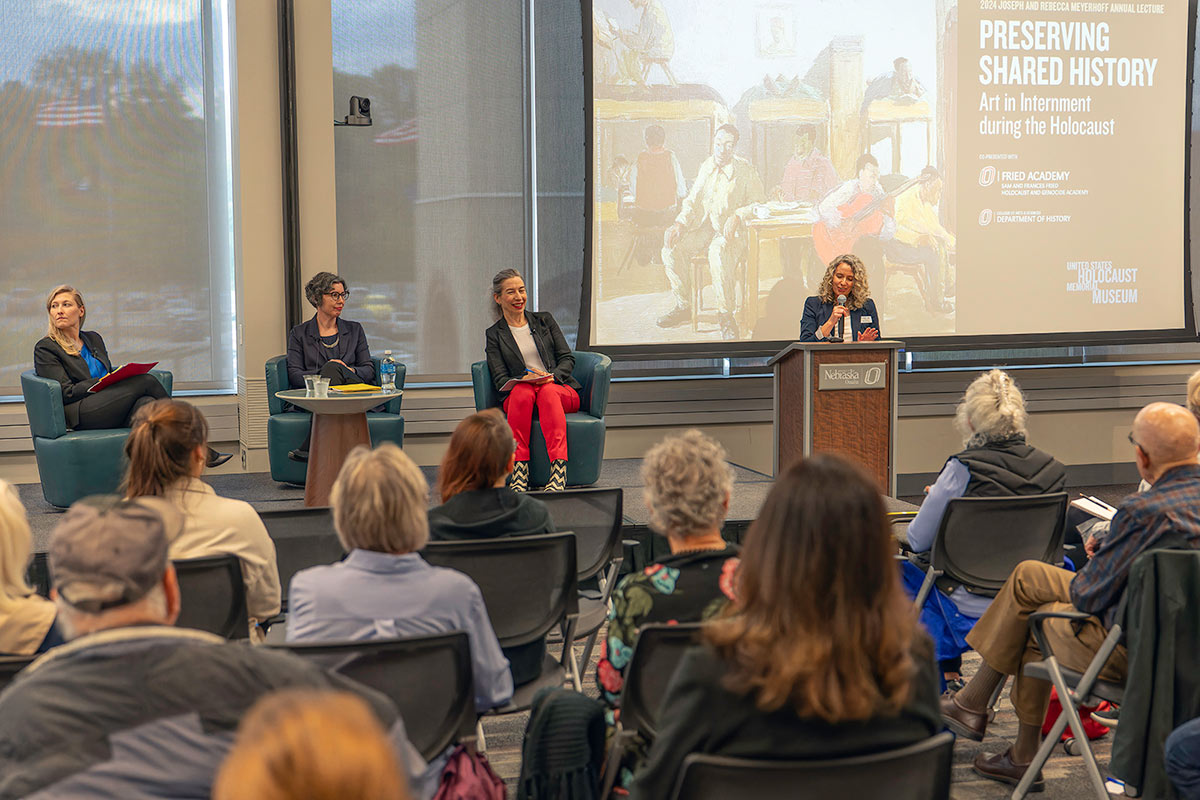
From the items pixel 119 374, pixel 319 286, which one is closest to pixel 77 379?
pixel 119 374

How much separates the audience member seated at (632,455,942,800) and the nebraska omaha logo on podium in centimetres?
446

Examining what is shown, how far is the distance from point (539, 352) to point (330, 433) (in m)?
1.31

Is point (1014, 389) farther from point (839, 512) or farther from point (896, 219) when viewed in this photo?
point (896, 219)

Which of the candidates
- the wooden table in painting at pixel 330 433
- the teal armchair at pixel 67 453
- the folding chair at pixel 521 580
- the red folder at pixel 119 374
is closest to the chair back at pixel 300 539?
the folding chair at pixel 521 580

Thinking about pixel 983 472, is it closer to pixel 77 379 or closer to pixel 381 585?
pixel 381 585

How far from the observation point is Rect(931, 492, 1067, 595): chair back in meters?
3.33

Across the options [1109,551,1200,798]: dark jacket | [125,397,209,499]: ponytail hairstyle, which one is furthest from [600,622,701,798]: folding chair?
[125,397,209,499]: ponytail hairstyle

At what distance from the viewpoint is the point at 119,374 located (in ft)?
18.1

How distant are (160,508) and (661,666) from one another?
37.1 inches

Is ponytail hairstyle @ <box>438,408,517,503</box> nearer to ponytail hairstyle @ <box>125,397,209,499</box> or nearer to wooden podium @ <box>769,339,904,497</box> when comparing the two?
ponytail hairstyle @ <box>125,397,209,499</box>

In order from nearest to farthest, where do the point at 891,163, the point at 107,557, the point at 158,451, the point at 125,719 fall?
1. the point at 125,719
2. the point at 107,557
3. the point at 158,451
4. the point at 891,163

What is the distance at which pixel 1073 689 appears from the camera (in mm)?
2875

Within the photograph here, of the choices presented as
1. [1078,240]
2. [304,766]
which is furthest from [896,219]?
[304,766]

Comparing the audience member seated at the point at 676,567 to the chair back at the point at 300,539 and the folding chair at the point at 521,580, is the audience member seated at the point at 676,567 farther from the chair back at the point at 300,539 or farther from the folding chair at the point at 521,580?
the chair back at the point at 300,539
